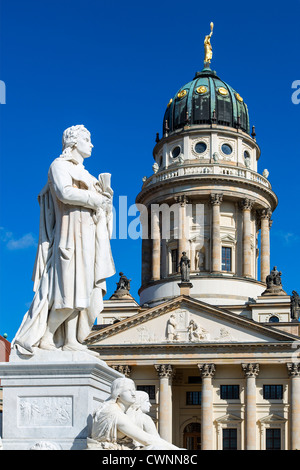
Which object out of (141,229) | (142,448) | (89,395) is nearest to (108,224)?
(89,395)

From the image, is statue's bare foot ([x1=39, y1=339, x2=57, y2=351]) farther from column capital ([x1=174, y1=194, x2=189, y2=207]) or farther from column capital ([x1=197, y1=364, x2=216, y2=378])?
column capital ([x1=174, y1=194, x2=189, y2=207])

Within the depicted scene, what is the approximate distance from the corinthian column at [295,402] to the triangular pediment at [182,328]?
2.89 m

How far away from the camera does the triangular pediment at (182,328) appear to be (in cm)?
6444

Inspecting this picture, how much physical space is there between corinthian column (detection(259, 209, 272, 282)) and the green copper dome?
857 centimetres

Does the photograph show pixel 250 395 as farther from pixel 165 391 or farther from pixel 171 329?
pixel 171 329

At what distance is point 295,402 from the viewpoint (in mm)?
62844

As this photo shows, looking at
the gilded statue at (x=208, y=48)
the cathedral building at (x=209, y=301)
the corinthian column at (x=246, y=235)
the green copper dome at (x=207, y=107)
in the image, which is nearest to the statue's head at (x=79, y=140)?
the cathedral building at (x=209, y=301)

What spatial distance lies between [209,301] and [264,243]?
924 cm

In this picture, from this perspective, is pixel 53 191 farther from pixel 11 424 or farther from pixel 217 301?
pixel 217 301

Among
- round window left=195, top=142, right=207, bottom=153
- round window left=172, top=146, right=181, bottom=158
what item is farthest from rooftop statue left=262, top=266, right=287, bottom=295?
round window left=172, top=146, right=181, bottom=158

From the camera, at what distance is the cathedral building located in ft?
209

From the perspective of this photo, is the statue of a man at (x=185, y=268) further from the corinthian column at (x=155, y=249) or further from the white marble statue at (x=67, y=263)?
the white marble statue at (x=67, y=263)

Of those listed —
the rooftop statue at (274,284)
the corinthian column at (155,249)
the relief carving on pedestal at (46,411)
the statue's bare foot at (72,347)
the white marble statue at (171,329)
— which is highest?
the corinthian column at (155,249)
